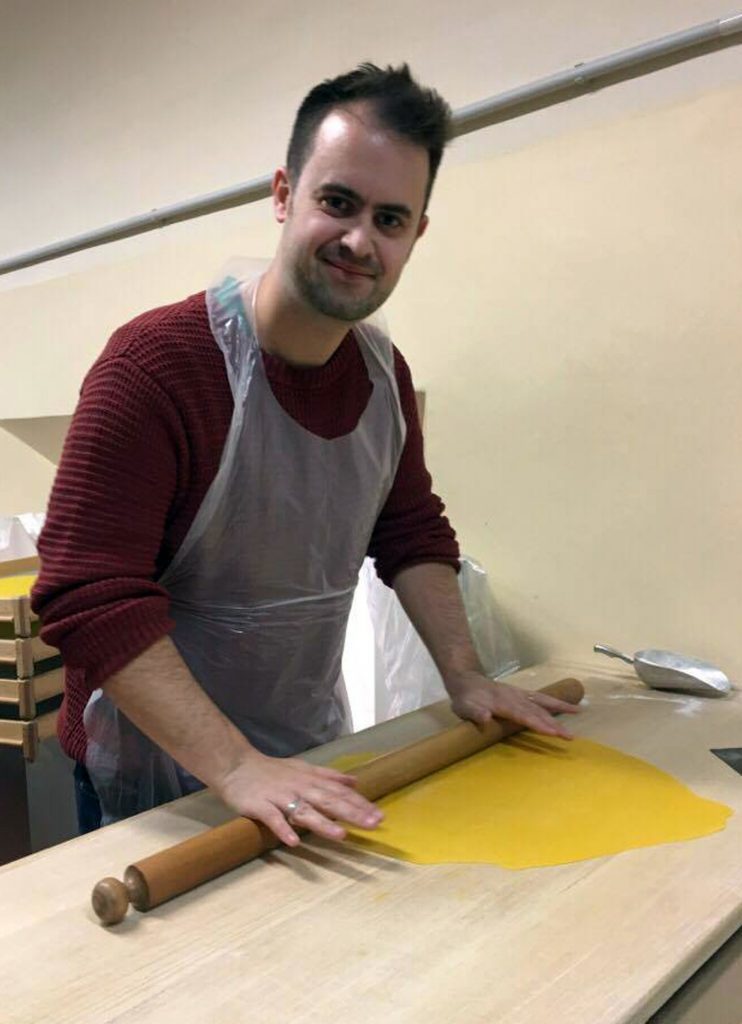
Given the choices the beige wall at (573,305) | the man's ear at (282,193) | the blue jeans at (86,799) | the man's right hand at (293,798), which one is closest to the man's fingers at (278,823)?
the man's right hand at (293,798)

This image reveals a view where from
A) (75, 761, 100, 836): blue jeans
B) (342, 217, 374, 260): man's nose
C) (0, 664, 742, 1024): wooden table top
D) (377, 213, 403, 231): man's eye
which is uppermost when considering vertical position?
(377, 213, 403, 231): man's eye

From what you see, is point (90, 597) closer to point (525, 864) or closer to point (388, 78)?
point (525, 864)

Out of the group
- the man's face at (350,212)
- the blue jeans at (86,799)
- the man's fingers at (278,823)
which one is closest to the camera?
the man's fingers at (278,823)

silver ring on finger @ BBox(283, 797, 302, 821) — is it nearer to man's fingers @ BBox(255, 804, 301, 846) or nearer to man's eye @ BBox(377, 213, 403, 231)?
man's fingers @ BBox(255, 804, 301, 846)

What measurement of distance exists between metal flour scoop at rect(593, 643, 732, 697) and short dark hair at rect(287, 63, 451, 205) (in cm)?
67

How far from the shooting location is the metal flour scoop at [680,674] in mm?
1141

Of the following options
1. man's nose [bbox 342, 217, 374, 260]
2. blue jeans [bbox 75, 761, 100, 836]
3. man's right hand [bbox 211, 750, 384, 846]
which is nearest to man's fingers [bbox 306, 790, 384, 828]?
man's right hand [bbox 211, 750, 384, 846]

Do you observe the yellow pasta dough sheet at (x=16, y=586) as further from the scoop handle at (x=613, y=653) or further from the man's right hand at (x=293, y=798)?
the scoop handle at (x=613, y=653)

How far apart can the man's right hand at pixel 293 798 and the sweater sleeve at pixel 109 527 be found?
144mm

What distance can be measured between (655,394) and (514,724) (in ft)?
1.77

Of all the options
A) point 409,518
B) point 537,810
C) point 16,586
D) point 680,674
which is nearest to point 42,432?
point 16,586

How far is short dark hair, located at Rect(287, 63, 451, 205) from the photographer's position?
88 cm

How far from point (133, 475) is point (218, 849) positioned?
0.34 meters

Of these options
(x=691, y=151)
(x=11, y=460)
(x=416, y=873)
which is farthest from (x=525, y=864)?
(x=11, y=460)
